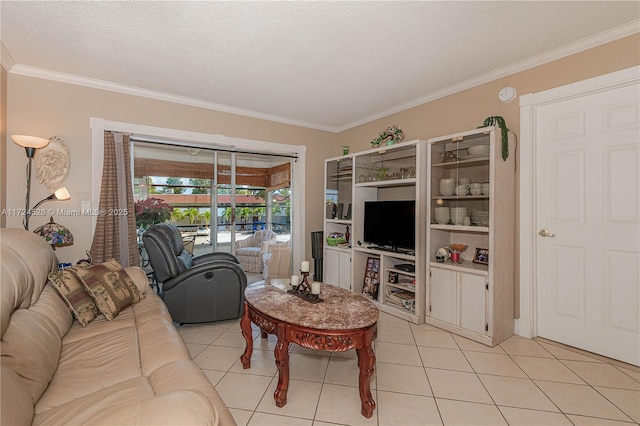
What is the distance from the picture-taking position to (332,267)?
14.0ft

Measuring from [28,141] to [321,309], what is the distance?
2874mm

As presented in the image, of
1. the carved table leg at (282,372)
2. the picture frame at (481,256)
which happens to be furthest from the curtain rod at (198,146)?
the carved table leg at (282,372)

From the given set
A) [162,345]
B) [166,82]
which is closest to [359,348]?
[162,345]

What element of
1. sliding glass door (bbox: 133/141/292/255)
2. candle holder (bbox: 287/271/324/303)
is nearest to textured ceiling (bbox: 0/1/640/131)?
sliding glass door (bbox: 133/141/292/255)

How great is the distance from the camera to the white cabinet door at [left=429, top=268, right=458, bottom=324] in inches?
116

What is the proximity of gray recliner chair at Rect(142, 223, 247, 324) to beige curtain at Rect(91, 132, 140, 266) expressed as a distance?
535 mm

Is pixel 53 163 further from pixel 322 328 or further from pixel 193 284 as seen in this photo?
pixel 322 328

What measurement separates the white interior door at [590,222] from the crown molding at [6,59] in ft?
15.4

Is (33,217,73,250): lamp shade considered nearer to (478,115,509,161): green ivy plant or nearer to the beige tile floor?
the beige tile floor

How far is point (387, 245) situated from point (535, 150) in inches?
68.4

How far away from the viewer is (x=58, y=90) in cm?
305

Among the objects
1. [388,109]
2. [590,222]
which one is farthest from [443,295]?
[388,109]

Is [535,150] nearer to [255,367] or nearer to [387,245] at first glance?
[387,245]

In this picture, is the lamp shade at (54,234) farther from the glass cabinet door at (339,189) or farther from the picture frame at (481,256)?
the picture frame at (481,256)
